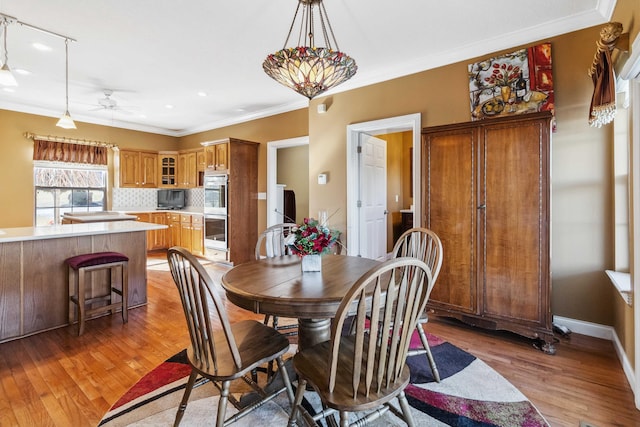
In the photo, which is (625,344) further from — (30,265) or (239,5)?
(30,265)

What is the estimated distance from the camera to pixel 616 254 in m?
2.51

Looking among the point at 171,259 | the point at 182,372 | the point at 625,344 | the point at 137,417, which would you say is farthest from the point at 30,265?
the point at 625,344

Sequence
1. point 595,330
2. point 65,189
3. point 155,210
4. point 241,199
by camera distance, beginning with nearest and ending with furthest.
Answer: point 595,330 < point 241,199 < point 65,189 < point 155,210

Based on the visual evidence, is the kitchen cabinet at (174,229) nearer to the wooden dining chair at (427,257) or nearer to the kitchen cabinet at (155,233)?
the kitchen cabinet at (155,233)

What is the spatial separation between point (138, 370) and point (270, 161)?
13.2 ft

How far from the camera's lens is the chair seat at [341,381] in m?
1.18

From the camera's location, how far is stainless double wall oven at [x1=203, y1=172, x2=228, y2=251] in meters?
5.62

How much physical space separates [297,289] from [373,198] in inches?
126

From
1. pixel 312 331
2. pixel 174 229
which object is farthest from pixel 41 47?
pixel 174 229

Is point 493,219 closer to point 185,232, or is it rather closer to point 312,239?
point 312,239

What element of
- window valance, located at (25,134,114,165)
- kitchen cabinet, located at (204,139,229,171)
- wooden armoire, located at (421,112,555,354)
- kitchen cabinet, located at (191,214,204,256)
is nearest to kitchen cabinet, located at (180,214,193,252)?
kitchen cabinet, located at (191,214,204,256)

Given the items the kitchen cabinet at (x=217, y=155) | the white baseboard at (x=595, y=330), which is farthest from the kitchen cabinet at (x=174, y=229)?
the white baseboard at (x=595, y=330)

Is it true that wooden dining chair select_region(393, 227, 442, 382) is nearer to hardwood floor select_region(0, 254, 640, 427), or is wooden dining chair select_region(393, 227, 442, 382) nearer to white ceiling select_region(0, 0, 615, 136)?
hardwood floor select_region(0, 254, 640, 427)

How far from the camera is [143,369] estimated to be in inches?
90.0
